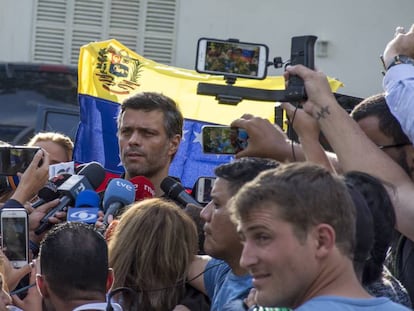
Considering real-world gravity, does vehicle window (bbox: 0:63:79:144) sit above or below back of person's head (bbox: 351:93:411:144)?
below

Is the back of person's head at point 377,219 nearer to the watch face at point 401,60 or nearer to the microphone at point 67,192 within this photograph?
the watch face at point 401,60

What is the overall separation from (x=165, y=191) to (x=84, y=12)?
9891mm

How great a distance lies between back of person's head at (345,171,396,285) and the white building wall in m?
10.7

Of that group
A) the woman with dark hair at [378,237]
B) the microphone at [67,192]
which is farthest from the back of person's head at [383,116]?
the microphone at [67,192]

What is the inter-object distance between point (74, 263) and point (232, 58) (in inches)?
42.0

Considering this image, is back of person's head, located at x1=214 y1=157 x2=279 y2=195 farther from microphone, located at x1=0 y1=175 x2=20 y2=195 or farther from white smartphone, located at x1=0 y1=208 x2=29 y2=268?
microphone, located at x1=0 y1=175 x2=20 y2=195

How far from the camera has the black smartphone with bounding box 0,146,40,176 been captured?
5.65 meters

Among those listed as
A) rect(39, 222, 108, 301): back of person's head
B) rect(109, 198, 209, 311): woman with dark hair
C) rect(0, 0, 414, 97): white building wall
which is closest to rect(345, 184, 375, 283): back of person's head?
rect(39, 222, 108, 301): back of person's head

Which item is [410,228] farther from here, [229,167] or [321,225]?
[321,225]

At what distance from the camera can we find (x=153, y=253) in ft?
15.1

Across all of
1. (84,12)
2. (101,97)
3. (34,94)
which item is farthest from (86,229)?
(84,12)

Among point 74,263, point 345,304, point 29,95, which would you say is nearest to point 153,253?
point 74,263

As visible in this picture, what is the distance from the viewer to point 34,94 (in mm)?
11461

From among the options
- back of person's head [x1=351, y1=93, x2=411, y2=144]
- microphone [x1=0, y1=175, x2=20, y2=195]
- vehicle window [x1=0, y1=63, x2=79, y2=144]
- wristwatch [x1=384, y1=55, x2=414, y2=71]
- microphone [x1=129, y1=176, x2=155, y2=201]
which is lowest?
vehicle window [x1=0, y1=63, x2=79, y2=144]
